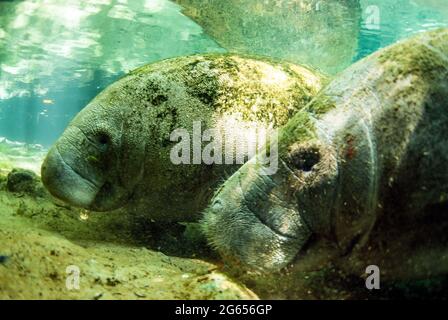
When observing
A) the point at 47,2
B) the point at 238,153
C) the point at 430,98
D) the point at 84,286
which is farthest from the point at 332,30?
the point at 84,286

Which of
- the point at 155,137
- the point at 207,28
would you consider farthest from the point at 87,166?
the point at 207,28

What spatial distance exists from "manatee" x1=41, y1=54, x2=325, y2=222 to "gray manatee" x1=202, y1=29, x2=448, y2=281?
5.61ft

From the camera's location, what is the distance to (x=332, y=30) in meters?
17.0

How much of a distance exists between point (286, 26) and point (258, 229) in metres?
15.4

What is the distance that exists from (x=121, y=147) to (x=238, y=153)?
1.40m

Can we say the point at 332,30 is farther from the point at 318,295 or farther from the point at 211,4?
the point at 318,295

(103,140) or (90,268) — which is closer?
(90,268)

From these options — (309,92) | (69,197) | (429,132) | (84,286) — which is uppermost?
(429,132)

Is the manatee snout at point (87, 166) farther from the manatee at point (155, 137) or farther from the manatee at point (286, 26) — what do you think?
the manatee at point (286, 26)

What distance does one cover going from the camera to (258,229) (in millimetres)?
2785

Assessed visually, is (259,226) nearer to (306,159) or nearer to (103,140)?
(306,159)

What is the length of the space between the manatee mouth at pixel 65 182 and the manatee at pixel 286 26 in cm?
1199

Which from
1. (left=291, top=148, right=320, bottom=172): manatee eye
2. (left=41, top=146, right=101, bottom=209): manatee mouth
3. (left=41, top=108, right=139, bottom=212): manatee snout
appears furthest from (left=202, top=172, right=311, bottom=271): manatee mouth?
(left=41, top=146, right=101, bottom=209): manatee mouth

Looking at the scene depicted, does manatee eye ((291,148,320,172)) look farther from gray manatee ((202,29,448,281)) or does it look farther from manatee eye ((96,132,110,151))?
manatee eye ((96,132,110,151))
